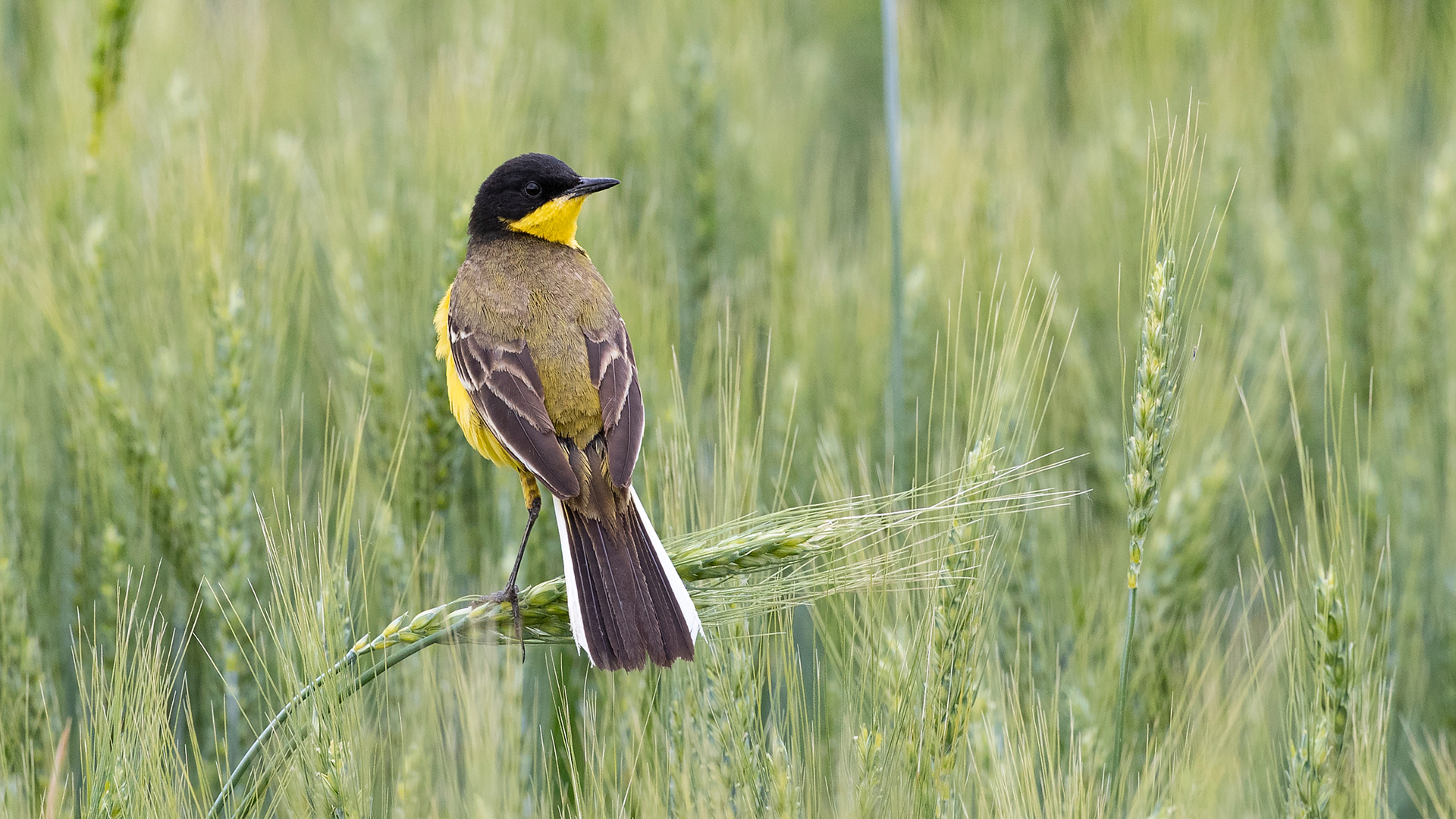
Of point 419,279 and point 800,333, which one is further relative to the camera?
point 800,333

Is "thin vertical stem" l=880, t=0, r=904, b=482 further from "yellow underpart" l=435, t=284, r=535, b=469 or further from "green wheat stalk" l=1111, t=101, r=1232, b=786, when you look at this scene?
"yellow underpart" l=435, t=284, r=535, b=469

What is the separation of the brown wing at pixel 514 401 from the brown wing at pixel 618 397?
0.09m

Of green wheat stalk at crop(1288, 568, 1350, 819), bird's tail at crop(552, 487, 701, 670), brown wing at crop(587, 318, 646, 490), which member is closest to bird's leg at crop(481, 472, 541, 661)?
bird's tail at crop(552, 487, 701, 670)

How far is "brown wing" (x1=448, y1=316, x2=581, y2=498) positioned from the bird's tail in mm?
195

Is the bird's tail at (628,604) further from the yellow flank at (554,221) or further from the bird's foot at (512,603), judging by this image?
the yellow flank at (554,221)

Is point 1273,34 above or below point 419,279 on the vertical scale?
above

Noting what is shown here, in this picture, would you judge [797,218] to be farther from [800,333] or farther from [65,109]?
[65,109]

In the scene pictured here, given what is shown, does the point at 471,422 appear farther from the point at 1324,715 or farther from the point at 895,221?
the point at 1324,715

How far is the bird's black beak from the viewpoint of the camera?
7.97 feet

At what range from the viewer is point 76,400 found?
8.91ft

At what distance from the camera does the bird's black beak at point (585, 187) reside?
7.97 ft

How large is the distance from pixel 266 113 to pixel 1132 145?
9.68 feet

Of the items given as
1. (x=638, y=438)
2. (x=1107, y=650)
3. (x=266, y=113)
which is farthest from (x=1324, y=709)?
(x=266, y=113)

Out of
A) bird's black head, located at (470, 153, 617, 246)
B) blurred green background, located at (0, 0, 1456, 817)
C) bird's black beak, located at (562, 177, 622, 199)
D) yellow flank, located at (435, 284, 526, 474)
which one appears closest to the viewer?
blurred green background, located at (0, 0, 1456, 817)
